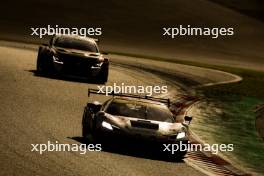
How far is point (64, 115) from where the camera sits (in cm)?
2055

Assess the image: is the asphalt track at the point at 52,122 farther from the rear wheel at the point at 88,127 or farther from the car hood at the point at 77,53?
the car hood at the point at 77,53

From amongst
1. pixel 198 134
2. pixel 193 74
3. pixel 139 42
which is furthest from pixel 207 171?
pixel 139 42

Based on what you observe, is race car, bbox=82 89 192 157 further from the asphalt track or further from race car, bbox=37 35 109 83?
race car, bbox=37 35 109 83

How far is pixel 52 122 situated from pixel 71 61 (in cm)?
904

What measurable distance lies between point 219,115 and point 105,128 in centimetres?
950

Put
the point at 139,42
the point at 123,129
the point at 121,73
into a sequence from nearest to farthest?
the point at 123,129, the point at 121,73, the point at 139,42

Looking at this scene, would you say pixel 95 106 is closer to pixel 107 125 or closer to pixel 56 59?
pixel 107 125

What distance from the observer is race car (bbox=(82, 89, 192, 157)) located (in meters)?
16.5

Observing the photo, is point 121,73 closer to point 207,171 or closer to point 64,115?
point 64,115

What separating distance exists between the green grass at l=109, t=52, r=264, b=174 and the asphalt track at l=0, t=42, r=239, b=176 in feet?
4.90

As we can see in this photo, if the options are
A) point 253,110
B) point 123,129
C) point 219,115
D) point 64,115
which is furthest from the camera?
point 253,110

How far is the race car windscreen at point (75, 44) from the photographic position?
29.3 m

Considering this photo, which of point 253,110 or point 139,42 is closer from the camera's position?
point 253,110

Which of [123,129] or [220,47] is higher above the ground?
[220,47]
